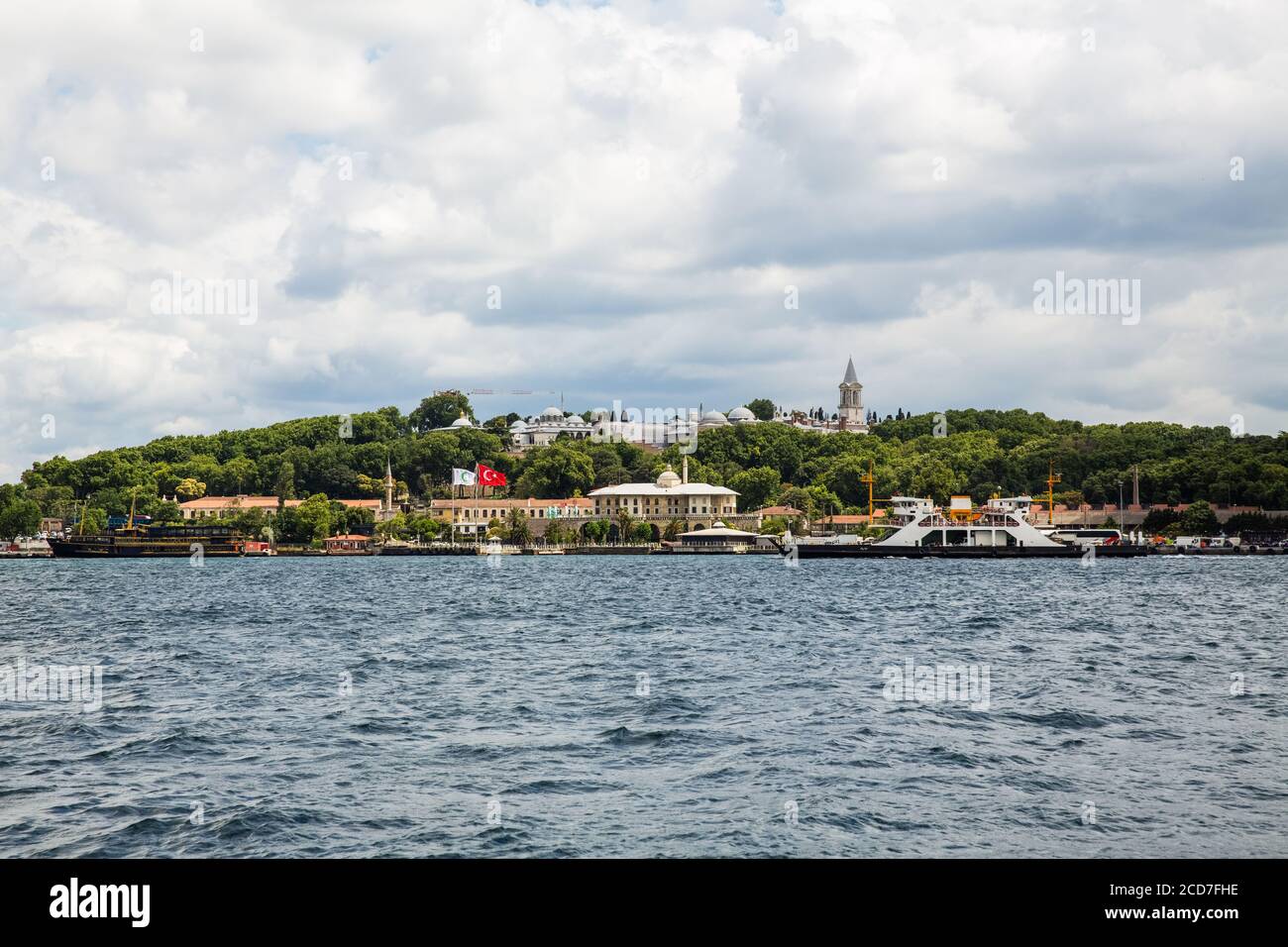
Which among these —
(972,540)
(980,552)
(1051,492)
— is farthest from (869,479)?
(980,552)

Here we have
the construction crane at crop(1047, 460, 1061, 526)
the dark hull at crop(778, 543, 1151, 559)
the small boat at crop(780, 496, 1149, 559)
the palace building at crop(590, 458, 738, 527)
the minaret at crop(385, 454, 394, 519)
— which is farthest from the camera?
the minaret at crop(385, 454, 394, 519)

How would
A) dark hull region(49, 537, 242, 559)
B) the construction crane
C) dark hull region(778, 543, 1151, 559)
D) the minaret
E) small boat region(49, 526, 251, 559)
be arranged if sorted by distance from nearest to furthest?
1. dark hull region(778, 543, 1151, 559)
2. the construction crane
3. dark hull region(49, 537, 242, 559)
4. small boat region(49, 526, 251, 559)
5. the minaret

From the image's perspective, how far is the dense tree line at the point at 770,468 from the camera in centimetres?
14488

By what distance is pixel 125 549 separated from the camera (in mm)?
136250

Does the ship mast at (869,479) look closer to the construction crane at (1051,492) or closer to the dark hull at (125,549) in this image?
the construction crane at (1051,492)

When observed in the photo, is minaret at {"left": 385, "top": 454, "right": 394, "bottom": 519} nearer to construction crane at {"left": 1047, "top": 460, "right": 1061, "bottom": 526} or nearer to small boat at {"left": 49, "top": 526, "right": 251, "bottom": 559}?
small boat at {"left": 49, "top": 526, "right": 251, "bottom": 559}

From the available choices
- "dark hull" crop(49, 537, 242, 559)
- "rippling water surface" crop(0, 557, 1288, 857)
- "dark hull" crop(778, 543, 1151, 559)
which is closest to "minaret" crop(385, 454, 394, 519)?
"dark hull" crop(49, 537, 242, 559)

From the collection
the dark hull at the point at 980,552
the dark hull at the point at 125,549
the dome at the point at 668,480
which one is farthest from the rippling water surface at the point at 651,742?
the dome at the point at 668,480

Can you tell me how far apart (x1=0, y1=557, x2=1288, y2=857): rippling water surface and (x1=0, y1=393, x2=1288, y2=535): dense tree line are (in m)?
109

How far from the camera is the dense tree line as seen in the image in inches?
5704

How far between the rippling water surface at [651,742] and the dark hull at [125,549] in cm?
9944

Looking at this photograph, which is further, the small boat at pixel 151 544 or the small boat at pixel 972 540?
the small boat at pixel 151 544
